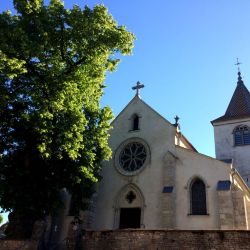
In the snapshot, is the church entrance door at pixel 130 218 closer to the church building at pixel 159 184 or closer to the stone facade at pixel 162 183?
the church building at pixel 159 184

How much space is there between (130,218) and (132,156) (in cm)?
404

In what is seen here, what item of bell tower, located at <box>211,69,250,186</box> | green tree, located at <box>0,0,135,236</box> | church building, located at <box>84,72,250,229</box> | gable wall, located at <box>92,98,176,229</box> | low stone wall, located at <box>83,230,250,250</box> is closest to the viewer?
low stone wall, located at <box>83,230,250,250</box>

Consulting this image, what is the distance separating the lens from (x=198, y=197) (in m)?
19.2

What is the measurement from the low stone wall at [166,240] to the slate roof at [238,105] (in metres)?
20.9

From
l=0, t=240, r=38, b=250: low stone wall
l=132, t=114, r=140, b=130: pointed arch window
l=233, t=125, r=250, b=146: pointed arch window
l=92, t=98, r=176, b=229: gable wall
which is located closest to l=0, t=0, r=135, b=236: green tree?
l=0, t=240, r=38, b=250: low stone wall

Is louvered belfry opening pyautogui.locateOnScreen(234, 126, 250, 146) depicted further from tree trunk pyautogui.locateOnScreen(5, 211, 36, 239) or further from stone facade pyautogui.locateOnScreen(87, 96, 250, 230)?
tree trunk pyautogui.locateOnScreen(5, 211, 36, 239)

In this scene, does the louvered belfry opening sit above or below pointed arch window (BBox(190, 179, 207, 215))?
above

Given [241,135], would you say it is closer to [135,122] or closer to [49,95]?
[135,122]

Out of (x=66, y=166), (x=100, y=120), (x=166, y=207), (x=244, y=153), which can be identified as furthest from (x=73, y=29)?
(x=244, y=153)

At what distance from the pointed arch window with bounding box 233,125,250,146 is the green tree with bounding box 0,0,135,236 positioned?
1608 centimetres

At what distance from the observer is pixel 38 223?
1727 cm

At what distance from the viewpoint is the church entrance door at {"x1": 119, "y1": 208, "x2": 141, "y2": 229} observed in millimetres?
20578

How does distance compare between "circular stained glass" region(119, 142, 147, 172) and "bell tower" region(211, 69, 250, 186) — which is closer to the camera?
"circular stained glass" region(119, 142, 147, 172)

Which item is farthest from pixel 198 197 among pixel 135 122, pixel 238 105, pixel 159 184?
pixel 238 105
